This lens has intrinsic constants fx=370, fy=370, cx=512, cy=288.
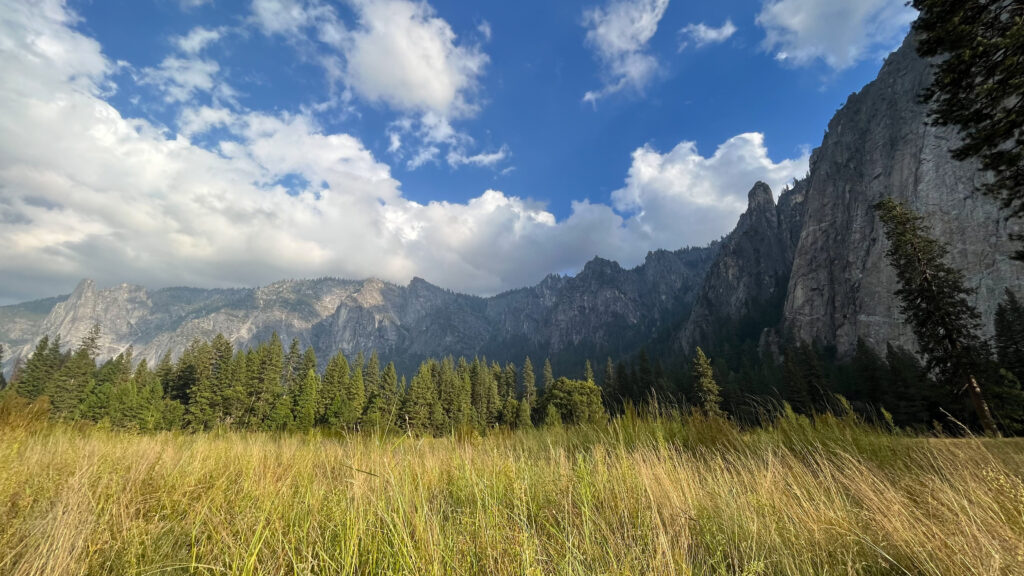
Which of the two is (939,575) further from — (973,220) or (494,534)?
(973,220)

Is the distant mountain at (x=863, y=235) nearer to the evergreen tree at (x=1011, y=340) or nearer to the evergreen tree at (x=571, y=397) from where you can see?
the evergreen tree at (x=1011, y=340)

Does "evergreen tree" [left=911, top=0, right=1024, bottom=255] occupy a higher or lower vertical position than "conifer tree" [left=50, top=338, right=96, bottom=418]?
higher

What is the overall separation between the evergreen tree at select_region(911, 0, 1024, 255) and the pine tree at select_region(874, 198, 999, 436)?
1142cm

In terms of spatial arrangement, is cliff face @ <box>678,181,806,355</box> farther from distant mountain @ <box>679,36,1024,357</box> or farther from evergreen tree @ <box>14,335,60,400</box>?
evergreen tree @ <box>14,335,60,400</box>

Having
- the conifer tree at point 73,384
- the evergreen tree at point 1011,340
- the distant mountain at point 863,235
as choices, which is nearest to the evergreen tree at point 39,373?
the conifer tree at point 73,384

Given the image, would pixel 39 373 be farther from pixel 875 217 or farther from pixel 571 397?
pixel 875 217

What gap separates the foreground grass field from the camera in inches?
76.9

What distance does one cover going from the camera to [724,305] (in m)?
151

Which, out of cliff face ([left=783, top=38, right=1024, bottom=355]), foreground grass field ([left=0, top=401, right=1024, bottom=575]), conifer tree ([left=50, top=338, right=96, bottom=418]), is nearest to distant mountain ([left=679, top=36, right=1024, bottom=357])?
cliff face ([left=783, top=38, right=1024, bottom=355])

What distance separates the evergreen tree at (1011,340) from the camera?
29.9 meters

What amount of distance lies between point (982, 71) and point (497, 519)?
554 inches

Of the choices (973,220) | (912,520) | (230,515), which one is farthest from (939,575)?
(973,220)

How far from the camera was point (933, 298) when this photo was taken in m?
18.4

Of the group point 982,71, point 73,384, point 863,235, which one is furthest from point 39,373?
point 863,235
